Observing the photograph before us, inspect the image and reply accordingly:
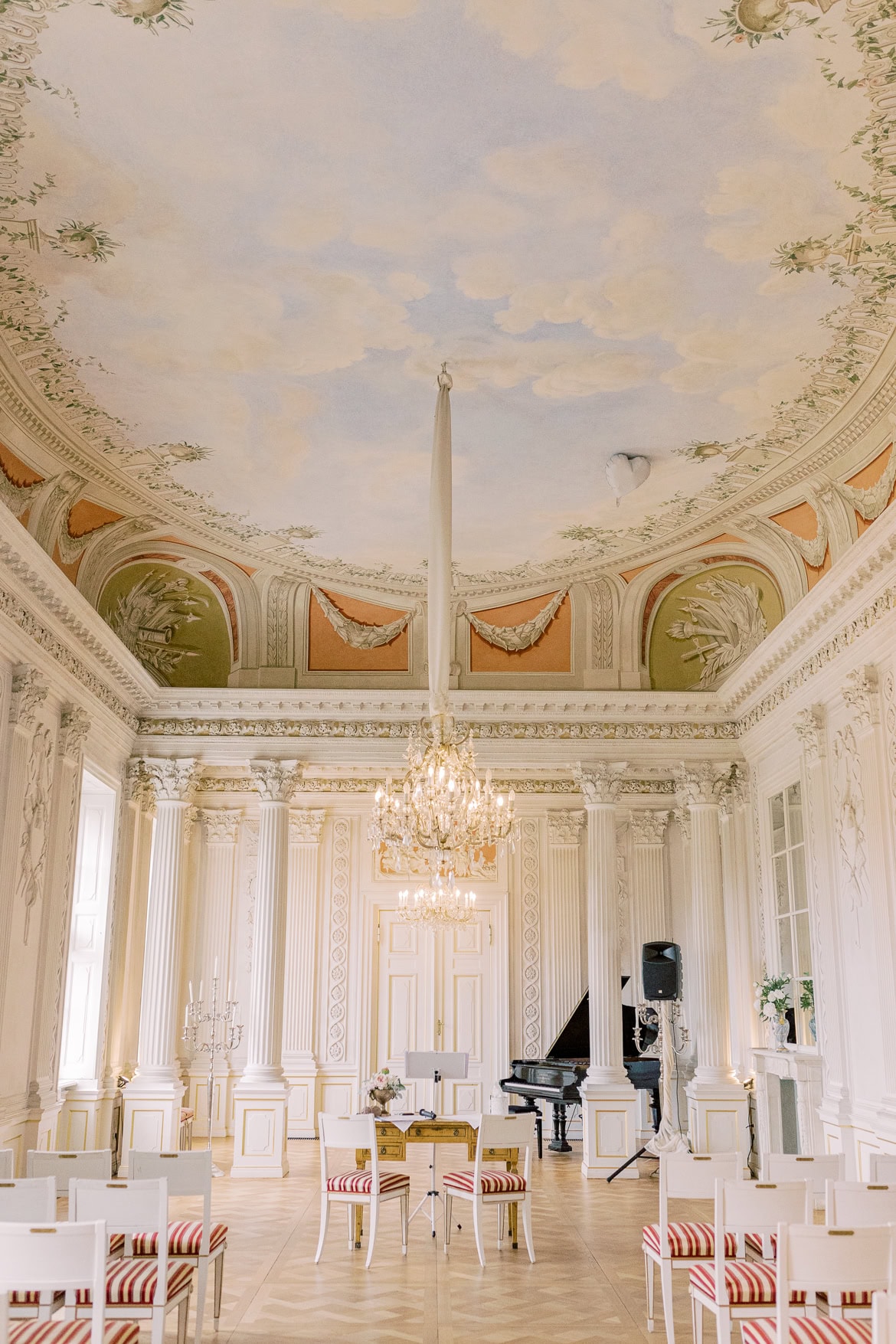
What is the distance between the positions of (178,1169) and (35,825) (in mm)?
3917

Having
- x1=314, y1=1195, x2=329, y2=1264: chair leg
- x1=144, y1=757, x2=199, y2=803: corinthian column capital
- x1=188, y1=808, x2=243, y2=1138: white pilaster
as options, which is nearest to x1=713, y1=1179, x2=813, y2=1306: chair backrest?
x1=314, y1=1195, x2=329, y2=1264: chair leg

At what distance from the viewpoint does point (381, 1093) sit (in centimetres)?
880

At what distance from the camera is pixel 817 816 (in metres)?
9.59

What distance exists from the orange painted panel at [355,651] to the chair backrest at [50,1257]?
8.38 meters

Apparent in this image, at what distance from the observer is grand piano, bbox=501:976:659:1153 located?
12328mm

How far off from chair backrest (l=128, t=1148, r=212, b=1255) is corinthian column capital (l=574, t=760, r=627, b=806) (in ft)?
22.5

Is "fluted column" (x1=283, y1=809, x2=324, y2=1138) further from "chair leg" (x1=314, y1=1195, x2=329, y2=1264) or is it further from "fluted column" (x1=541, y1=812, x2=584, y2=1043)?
"chair leg" (x1=314, y1=1195, x2=329, y2=1264)

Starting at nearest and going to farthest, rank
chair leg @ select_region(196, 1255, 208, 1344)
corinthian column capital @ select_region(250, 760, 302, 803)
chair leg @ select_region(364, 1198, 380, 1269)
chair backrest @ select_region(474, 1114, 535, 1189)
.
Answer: chair leg @ select_region(196, 1255, 208, 1344) < chair leg @ select_region(364, 1198, 380, 1269) < chair backrest @ select_region(474, 1114, 535, 1189) < corinthian column capital @ select_region(250, 760, 302, 803)

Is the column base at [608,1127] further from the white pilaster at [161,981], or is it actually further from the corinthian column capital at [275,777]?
the corinthian column capital at [275,777]

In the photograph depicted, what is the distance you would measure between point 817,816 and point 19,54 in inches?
309

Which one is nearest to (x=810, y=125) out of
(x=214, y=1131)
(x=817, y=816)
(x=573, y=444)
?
(x=573, y=444)

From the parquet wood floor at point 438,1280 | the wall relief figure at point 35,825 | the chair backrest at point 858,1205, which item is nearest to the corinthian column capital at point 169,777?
the wall relief figure at point 35,825

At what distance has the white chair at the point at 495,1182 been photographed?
24.5ft

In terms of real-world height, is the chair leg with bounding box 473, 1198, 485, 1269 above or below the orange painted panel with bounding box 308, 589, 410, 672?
below
